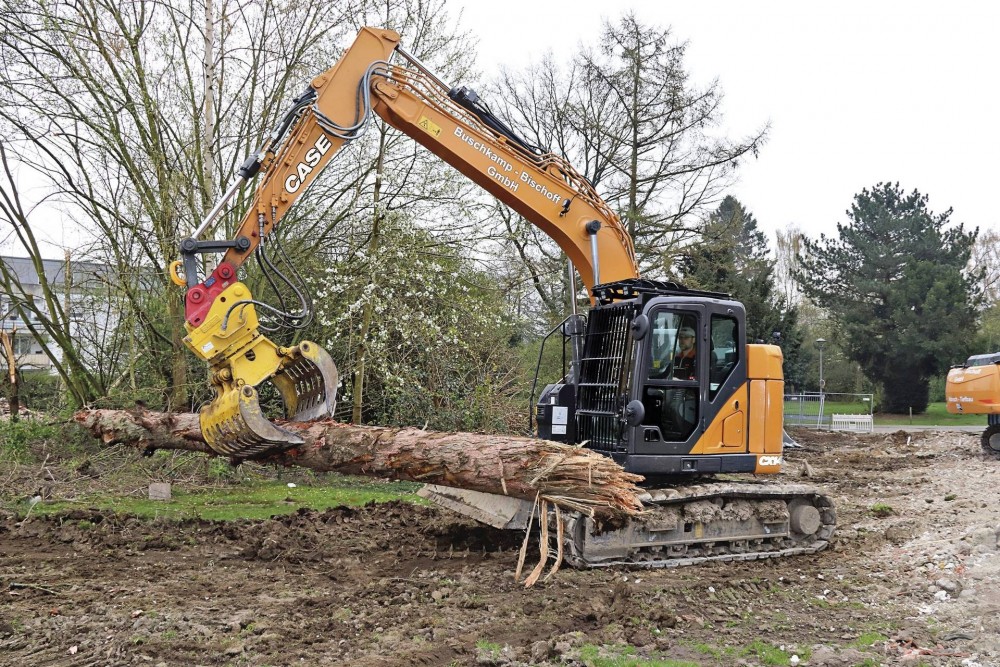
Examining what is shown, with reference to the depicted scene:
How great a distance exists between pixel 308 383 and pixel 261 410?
2.00 ft

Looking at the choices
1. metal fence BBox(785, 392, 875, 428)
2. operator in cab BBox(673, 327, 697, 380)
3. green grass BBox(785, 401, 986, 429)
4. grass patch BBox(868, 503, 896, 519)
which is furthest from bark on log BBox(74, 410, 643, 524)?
green grass BBox(785, 401, 986, 429)

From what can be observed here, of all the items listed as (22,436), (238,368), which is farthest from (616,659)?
(22,436)

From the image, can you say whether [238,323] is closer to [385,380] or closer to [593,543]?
[593,543]

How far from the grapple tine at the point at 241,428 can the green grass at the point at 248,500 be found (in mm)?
2666

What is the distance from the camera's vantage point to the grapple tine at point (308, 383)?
730 centimetres

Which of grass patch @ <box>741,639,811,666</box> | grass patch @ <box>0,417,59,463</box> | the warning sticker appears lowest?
grass patch @ <box>741,639,811,666</box>

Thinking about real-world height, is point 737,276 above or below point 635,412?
above

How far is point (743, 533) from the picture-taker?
8062 mm

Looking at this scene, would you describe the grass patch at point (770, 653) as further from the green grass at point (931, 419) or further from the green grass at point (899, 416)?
the green grass at point (931, 419)

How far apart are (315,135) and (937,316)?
32.1m

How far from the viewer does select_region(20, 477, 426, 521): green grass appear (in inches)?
375

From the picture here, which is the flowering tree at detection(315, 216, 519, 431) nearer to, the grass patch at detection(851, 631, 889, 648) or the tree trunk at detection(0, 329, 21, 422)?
the tree trunk at detection(0, 329, 21, 422)

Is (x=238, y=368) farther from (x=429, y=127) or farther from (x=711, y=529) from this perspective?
(x=711, y=529)

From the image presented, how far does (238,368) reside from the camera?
22.8 feet
